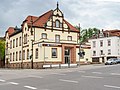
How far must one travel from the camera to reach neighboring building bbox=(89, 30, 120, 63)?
81.8 meters

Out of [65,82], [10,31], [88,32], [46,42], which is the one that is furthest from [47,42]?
[88,32]

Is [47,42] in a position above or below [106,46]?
below

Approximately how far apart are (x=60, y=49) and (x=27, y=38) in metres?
9.43

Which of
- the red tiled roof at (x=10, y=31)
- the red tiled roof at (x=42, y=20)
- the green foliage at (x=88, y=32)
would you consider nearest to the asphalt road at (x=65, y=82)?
the red tiled roof at (x=42, y=20)

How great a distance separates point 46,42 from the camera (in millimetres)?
51812

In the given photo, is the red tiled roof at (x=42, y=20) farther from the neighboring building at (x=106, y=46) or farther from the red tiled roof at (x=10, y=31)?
the neighboring building at (x=106, y=46)

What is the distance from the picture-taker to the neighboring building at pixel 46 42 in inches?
2077

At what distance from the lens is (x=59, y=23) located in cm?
5997

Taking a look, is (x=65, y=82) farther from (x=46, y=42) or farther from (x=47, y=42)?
(x=47, y=42)

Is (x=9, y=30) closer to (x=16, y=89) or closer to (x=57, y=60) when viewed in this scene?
(x=57, y=60)

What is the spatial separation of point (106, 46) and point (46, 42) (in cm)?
3680

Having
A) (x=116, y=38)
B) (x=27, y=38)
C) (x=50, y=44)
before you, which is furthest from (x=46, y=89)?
(x=116, y=38)

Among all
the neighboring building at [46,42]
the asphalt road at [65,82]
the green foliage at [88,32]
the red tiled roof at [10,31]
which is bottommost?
the asphalt road at [65,82]

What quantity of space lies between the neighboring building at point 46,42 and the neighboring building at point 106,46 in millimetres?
22095
